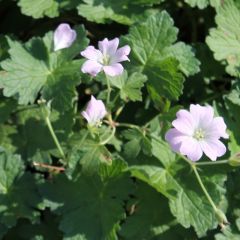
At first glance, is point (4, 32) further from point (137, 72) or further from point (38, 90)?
point (137, 72)

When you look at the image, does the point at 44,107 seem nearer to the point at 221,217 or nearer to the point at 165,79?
the point at 165,79

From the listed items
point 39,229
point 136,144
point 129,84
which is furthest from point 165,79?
point 39,229

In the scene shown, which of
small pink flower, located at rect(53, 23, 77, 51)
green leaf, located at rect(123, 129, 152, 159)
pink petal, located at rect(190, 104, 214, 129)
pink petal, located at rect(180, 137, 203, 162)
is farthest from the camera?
small pink flower, located at rect(53, 23, 77, 51)

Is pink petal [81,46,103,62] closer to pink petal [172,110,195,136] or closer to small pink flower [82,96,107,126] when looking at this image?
small pink flower [82,96,107,126]

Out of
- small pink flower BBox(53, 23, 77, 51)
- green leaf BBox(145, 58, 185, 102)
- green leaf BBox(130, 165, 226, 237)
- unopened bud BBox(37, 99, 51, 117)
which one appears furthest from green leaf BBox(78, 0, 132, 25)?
green leaf BBox(130, 165, 226, 237)

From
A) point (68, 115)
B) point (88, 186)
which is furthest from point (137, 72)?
point (88, 186)
